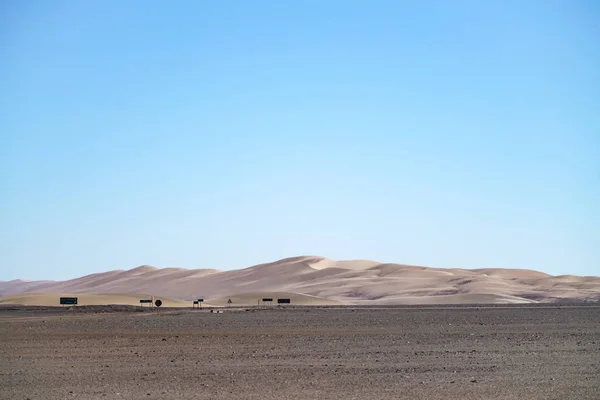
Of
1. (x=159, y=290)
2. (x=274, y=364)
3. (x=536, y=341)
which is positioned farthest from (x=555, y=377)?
(x=159, y=290)

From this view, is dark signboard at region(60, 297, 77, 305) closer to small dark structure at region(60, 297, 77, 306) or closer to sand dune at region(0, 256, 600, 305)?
small dark structure at region(60, 297, 77, 306)

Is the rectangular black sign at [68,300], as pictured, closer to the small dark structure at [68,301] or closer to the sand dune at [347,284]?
the small dark structure at [68,301]

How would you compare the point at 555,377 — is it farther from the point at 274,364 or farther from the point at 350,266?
the point at 350,266

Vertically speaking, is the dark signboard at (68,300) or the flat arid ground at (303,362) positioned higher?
the dark signboard at (68,300)

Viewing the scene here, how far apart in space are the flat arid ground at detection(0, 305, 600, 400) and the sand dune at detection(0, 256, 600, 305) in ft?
145

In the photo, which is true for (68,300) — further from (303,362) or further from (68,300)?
(303,362)

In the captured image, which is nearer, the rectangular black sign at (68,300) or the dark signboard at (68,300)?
the dark signboard at (68,300)

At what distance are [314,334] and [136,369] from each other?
1133 cm

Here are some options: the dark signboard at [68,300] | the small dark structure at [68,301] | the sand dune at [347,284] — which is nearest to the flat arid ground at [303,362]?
the dark signboard at [68,300]

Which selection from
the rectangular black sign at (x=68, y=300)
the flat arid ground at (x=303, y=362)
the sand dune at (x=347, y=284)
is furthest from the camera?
the sand dune at (x=347, y=284)

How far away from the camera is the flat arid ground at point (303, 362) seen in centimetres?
1659

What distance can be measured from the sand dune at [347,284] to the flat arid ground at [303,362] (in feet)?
145

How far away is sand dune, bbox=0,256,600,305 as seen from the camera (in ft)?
284

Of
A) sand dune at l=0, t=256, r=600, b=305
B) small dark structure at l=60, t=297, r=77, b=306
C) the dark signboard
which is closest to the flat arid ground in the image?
the dark signboard
